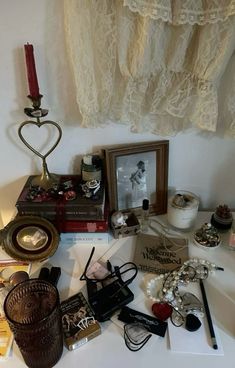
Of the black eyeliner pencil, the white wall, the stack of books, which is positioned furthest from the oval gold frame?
the black eyeliner pencil

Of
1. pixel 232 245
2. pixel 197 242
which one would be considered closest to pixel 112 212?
pixel 197 242

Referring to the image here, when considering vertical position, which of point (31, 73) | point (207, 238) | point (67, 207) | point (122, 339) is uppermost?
point (31, 73)

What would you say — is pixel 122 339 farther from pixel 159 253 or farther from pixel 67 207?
pixel 67 207

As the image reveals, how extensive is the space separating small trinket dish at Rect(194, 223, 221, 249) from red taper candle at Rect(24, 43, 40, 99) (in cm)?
63

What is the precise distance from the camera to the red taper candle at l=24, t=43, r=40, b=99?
0.80 m

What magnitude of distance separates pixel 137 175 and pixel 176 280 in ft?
1.15

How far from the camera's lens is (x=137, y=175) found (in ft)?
3.45

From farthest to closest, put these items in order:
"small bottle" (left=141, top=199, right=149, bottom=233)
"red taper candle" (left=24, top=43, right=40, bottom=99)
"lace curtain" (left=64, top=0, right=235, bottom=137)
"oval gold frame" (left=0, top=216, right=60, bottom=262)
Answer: "small bottle" (left=141, top=199, right=149, bottom=233)
"oval gold frame" (left=0, top=216, right=60, bottom=262)
"red taper candle" (left=24, top=43, right=40, bottom=99)
"lace curtain" (left=64, top=0, right=235, bottom=137)

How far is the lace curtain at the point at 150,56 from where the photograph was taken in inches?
26.3

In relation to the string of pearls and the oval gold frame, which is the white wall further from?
the string of pearls

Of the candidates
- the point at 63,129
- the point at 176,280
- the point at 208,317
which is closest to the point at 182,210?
the point at 176,280

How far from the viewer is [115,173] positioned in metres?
1.02

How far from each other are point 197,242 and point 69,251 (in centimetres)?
40

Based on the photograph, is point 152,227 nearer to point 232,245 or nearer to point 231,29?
point 232,245
